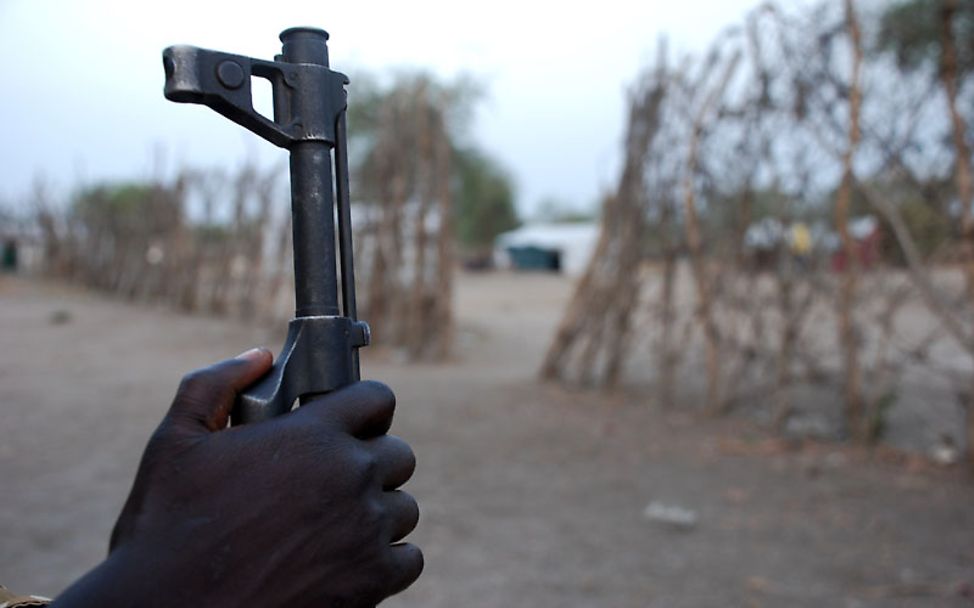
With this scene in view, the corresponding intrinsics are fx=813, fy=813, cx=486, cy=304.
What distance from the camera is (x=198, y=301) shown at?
16062 millimetres

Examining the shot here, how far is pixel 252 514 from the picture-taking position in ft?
2.56

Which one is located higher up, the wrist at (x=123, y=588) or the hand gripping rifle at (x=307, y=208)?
the hand gripping rifle at (x=307, y=208)

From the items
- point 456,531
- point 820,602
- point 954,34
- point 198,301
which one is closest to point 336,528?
point 820,602

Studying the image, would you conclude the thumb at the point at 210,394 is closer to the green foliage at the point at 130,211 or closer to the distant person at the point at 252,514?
Result: the distant person at the point at 252,514

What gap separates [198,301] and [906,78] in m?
13.9

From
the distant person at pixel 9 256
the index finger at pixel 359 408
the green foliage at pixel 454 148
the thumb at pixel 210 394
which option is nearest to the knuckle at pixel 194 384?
the thumb at pixel 210 394

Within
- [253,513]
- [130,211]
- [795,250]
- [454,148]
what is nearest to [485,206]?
[454,148]

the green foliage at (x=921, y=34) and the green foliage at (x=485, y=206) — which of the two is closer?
the green foliage at (x=921, y=34)

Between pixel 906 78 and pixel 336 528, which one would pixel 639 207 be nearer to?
pixel 906 78

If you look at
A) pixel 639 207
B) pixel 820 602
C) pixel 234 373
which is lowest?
pixel 820 602

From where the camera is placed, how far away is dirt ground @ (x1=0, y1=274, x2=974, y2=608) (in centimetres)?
342

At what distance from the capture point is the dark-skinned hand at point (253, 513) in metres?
0.76

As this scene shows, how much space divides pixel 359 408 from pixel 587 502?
378 cm

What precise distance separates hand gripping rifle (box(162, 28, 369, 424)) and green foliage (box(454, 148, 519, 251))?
33.8 m
